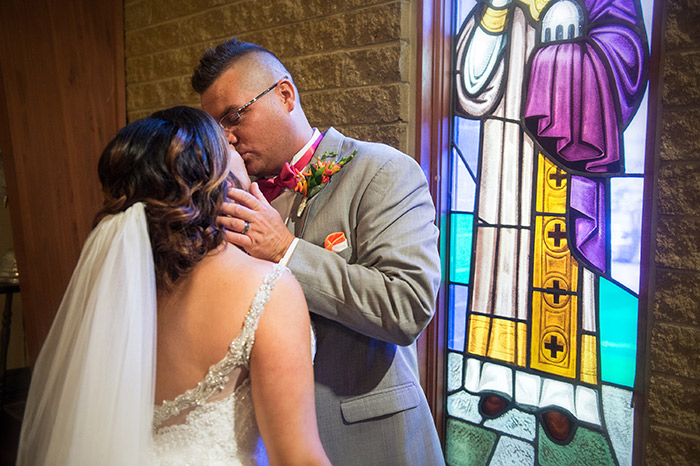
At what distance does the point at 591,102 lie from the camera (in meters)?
1.90

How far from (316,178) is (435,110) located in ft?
2.55

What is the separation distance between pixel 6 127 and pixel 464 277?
279 centimetres

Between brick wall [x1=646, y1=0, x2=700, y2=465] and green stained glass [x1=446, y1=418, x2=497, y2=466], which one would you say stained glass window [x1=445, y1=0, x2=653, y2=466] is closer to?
green stained glass [x1=446, y1=418, x2=497, y2=466]

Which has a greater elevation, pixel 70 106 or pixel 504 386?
pixel 70 106

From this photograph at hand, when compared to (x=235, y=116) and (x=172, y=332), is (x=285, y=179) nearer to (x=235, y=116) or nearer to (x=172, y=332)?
(x=235, y=116)

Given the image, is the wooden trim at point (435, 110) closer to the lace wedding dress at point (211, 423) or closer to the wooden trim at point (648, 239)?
the wooden trim at point (648, 239)

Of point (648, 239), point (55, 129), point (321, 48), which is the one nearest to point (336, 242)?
point (648, 239)

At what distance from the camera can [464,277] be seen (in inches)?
87.4

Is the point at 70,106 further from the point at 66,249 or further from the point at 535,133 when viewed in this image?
the point at 535,133

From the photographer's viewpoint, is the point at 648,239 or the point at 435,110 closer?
the point at 648,239

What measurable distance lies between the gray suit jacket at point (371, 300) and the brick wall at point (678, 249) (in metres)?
0.70

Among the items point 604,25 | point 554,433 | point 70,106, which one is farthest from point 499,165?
point 70,106

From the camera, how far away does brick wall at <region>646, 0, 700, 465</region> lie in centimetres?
159

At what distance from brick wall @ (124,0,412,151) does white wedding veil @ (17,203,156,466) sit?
1274mm
